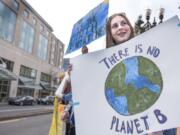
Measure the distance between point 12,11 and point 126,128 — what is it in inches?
1765

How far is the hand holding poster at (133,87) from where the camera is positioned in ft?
7.27

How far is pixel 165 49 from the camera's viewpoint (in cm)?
233

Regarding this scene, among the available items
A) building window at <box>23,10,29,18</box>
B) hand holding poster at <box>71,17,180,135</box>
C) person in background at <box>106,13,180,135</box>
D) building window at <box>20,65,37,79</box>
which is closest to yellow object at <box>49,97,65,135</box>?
hand holding poster at <box>71,17,180,135</box>

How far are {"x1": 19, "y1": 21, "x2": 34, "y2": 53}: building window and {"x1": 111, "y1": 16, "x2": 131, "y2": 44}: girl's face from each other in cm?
4774

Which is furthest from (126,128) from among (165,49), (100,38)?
(100,38)

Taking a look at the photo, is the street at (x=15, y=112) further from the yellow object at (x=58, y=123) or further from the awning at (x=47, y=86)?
the awning at (x=47, y=86)

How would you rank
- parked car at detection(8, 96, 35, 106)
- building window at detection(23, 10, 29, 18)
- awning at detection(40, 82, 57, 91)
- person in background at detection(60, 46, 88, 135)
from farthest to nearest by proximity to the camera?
awning at detection(40, 82, 57, 91) < building window at detection(23, 10, 29, 18) < parked car at detection(8, 96, 35, 106) < person in background at detection(60, 46, 88, 135)

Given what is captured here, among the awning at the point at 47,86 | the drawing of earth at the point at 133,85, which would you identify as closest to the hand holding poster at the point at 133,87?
the drawing of earth at the point at 133,85

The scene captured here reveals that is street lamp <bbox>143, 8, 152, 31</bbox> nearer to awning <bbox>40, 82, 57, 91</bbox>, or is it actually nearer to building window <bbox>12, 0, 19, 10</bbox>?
building window <bbox>12, 0, 19, 10</bbox>

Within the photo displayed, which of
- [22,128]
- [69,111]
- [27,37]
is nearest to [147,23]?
[69,111]

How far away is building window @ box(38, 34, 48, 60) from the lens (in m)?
61.7

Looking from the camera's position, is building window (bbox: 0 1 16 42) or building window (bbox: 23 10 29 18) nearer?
building window (bbox: 0 1 16 42)

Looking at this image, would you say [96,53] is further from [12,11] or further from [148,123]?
[12,11]

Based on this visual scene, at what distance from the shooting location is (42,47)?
6334cm
